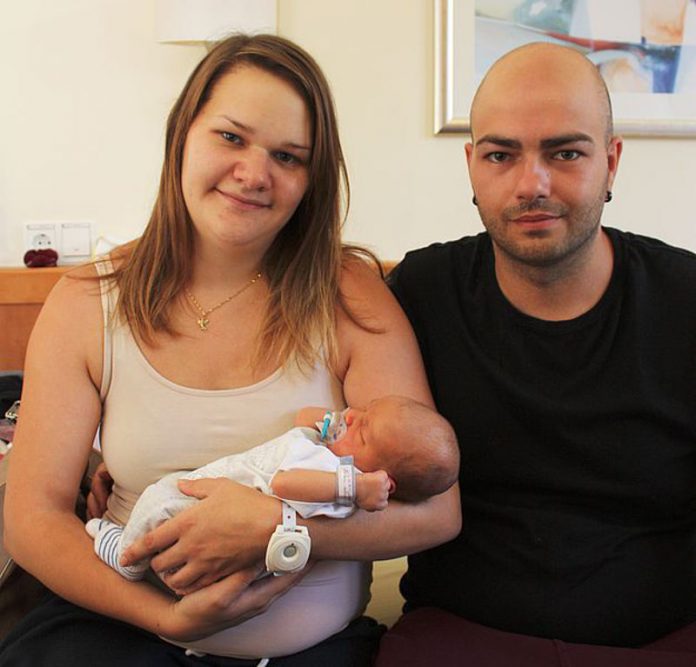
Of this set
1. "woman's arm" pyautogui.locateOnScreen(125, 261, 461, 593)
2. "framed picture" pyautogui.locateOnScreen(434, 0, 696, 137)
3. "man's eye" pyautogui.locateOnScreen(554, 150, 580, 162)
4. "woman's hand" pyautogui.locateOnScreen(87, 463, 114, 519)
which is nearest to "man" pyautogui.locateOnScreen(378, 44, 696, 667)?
"man's eye" pyautogui.locateOnScreen(554, 150, 580, 162)

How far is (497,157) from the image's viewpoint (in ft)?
4.42

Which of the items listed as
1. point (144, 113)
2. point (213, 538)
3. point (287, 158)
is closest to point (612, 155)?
point (287, 158)

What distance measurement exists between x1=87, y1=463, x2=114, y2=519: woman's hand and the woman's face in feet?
1.55

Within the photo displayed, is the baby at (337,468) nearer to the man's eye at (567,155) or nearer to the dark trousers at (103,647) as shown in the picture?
the dark trousers at (103,647)

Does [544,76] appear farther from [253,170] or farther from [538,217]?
[253,170]

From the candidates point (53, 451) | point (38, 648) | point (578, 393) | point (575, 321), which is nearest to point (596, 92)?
point (575, 321)

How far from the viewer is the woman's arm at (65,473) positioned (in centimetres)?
118

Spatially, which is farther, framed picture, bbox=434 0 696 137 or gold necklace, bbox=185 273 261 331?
framed picture, bbox=434 0 696 137

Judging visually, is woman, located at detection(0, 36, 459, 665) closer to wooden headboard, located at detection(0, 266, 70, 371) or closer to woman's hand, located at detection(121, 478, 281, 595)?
woman's hand, located at detection(121, 478, 281, 595)

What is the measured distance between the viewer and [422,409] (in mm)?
1190

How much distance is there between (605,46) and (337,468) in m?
1.80

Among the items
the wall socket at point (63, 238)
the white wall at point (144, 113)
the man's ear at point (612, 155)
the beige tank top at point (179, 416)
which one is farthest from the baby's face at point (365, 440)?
the wall socket at point (63, 238)

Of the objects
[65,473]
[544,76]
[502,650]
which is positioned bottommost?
[502,650]

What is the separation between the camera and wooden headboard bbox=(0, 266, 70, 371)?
7.22 ft
